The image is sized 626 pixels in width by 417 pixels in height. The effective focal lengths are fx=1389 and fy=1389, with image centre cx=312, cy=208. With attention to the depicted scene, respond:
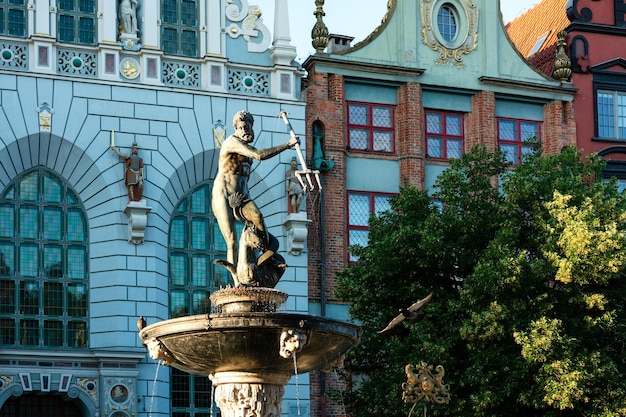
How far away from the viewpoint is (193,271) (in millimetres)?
36875

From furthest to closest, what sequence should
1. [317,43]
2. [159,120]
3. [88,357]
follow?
[317,43]
[159,120]
[88,357]

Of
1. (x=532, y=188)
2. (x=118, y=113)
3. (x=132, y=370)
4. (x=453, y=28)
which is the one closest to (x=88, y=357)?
(x=132, y=370)

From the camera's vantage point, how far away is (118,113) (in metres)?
36.4

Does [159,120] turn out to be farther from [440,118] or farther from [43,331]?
[440,118]

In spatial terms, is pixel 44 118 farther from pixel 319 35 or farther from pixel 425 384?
pixel 425 384

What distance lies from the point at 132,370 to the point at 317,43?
433 inches

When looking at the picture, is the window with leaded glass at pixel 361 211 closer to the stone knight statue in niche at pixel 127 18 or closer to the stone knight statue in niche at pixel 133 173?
the stone knight statue in niche at pixel 133 173

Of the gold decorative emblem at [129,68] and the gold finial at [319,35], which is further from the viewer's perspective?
the gold finial at [319,35]

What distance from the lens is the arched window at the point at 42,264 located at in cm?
3506

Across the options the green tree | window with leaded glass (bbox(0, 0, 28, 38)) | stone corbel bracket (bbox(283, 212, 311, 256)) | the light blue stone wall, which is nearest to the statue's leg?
the green tree

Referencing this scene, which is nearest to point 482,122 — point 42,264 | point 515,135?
point 515,135

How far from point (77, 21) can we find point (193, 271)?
7.30 m

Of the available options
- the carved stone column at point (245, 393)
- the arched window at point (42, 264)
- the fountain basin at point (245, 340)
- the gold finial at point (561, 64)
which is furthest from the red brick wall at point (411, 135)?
the carved stone column at point (245, 393)

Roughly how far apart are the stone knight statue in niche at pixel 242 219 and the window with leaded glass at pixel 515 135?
75.6 ft
